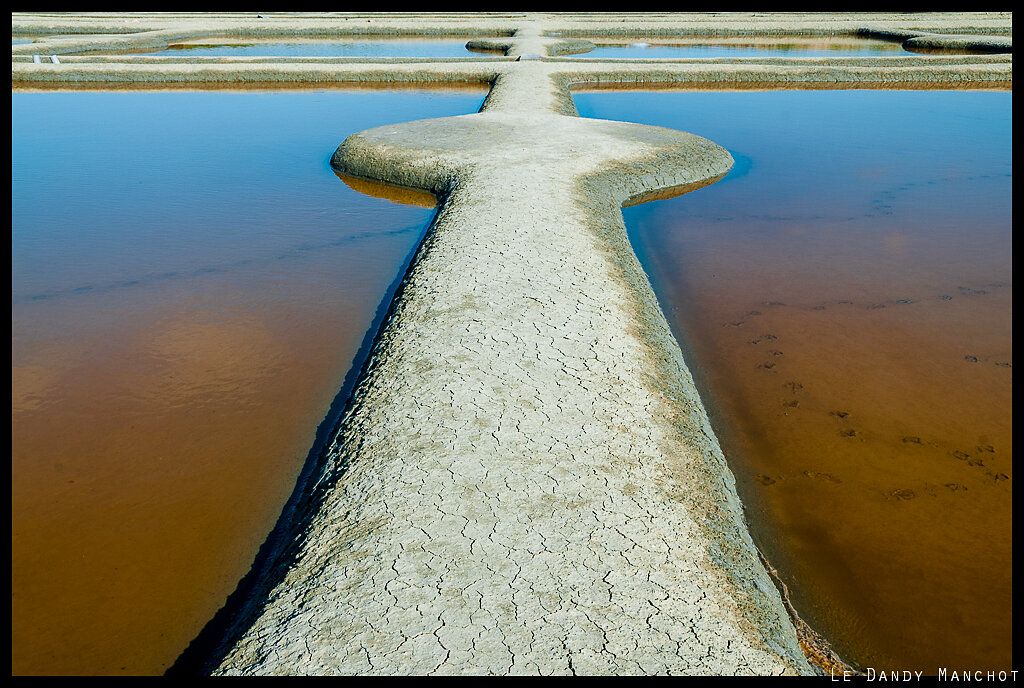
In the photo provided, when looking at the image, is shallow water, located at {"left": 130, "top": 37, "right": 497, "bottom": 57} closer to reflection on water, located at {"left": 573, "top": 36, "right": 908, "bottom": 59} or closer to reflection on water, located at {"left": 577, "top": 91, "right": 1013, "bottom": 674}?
reflection on water, located at {"left": 573, "top": 36, "right": 908, "bottom": 59}

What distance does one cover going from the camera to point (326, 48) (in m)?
18.7

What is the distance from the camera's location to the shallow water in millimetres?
17578

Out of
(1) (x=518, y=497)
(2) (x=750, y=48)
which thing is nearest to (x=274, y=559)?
(1) (x=518, y=497)

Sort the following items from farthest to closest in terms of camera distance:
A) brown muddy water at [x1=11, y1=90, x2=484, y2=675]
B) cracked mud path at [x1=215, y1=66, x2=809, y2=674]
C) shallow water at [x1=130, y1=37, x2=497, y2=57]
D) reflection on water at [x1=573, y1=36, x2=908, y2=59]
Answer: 1. shallow water at [x1=130, y1=37, x2=497, y2=57]
2. reflection on water at [x1=573, y1=36, x2=908, y2=59]
3. brown muddy water at [x1=11, y1=90, x2=484, y2=675]
4. cracked mud path at [x1=215, y1=66, x2=809, y2=674]

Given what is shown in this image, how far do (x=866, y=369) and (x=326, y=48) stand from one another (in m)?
Result: 17.7

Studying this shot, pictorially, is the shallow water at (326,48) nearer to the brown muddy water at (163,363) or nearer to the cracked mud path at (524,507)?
the brown muddy water at (163,363)

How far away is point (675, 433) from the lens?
3.19 meters

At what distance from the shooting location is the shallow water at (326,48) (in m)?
17.6

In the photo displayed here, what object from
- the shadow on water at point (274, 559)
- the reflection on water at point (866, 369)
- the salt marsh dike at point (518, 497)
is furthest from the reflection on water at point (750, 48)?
the shadow on water at point (274, 559)

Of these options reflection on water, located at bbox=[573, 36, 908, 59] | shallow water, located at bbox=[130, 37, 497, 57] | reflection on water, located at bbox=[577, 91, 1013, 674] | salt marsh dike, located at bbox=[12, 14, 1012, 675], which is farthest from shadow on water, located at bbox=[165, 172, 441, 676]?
reflection on water, located at bbox=[573, 36, 908, 59]

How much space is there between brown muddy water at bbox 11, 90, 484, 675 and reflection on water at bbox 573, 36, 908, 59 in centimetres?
1149

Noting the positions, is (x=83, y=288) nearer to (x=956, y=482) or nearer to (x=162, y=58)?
(x=956, y=482)

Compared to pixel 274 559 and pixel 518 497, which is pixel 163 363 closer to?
pixel 274 559

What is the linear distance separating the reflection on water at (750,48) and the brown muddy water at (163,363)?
11.5m
